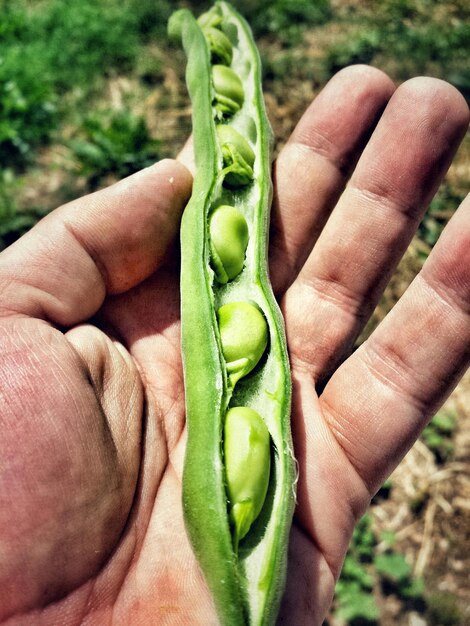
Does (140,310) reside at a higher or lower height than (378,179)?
lower

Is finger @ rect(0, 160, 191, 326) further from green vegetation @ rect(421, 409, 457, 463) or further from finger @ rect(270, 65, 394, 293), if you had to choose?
green vegetation @ rect(421, 409, 457, 463)

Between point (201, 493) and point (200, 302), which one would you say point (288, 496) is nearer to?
point (201, 493)

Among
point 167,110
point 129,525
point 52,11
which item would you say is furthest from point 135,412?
point 52,11

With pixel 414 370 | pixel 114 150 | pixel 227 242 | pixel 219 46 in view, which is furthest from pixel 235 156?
pixel 114 150

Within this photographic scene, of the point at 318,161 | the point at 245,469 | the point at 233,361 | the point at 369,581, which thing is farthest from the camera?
the point at 369,581

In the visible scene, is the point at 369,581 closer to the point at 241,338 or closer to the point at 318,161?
the point at 241,338

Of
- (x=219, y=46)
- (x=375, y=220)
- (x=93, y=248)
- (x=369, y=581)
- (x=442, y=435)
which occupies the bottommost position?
(x=369, y=581)
